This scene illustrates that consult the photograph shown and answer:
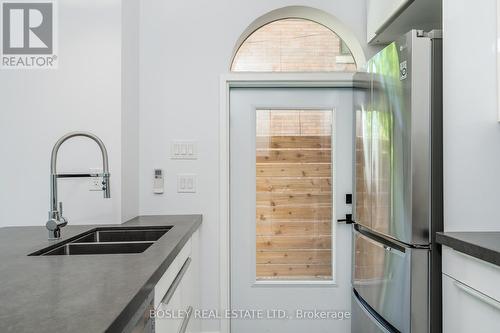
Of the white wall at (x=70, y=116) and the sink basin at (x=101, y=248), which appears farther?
the white wall at (x=70, y=116)

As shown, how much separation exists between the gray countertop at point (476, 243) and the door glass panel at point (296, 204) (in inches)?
43.6

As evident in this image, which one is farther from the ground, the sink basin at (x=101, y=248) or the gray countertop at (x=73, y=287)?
the gray countertop at (x=73, y=287)

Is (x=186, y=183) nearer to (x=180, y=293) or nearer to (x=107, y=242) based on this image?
(x=107, y=242)

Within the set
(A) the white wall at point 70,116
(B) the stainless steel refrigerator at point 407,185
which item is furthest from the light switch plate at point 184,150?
(B) the stainless steel refrigerator at point 407,185

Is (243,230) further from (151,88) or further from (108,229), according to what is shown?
(151,88)

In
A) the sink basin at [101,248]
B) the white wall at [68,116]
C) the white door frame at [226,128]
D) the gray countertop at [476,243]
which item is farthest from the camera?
the white door frame at [226,128]

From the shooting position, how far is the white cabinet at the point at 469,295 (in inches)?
40.8

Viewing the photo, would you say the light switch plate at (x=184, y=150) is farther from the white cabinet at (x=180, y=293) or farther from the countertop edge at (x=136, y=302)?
the countertop edge at (x=136, y=302)

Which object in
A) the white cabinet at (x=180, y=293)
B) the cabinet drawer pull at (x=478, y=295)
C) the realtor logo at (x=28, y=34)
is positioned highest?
the realtor logo at (x=28, y=34)

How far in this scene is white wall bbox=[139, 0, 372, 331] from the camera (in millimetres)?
2301

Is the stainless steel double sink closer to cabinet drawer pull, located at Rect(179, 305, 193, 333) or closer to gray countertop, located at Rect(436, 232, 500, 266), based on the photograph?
cabinet drawer pull, located at Rect(179, 305, 193, 333)

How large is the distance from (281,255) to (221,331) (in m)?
0.59

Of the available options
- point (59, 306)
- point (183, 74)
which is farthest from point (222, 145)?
point (59, 306)

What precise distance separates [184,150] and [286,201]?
28.6 inches
